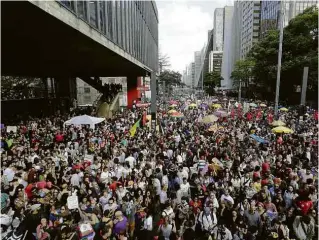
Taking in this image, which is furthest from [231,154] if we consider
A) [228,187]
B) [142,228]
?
[142,228]

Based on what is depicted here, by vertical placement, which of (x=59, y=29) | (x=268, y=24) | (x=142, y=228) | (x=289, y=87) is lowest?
(x=142, y=228)

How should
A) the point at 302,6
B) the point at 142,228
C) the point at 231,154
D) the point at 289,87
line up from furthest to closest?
the point at 302,6
the point at 289,87
the point at 231,154
the point at 142,228

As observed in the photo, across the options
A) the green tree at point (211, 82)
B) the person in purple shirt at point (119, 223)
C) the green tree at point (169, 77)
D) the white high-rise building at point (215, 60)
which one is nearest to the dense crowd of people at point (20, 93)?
the person in purple shirt at point (119, 223)

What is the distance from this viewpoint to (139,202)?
25.3 feet

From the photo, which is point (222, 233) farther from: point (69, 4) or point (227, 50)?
point (227, 50)

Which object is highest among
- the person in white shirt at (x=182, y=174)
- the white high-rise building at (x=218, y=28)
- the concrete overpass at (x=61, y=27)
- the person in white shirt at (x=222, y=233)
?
the white high-rise building at (x=218, y=28)

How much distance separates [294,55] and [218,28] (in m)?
148

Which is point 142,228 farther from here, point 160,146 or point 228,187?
point 160,146

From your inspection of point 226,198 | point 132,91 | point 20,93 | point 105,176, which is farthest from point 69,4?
point 132,91

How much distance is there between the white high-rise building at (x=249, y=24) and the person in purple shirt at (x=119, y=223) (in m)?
87.0

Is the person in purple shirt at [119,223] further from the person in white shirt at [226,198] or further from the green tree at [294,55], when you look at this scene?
the green tree at [294,55]

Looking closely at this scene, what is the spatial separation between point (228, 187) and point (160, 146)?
5.99 metres

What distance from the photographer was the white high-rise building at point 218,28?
175000 mm

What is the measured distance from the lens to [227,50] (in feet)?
411
